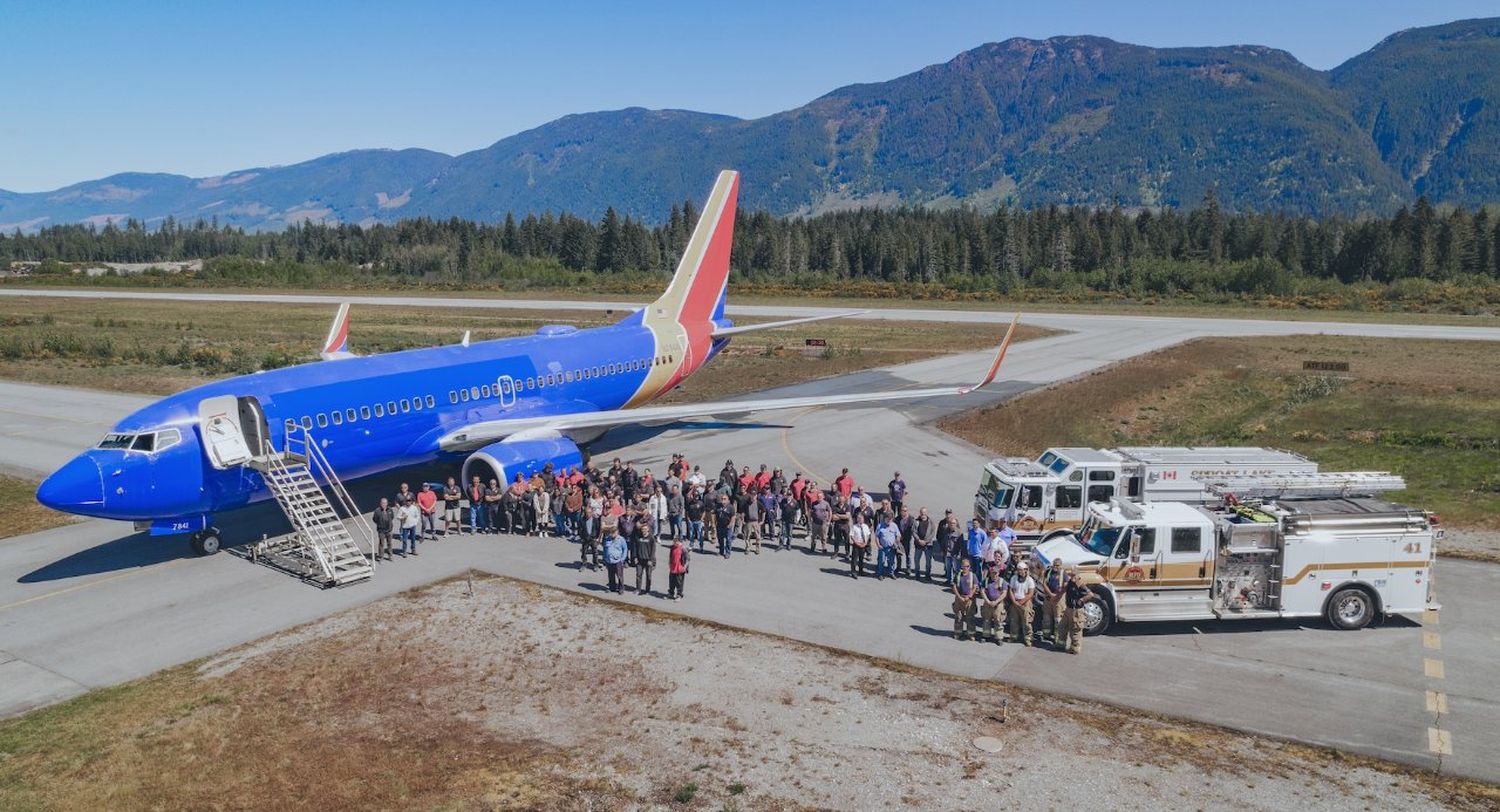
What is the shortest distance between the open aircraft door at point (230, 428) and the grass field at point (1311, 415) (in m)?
26.6

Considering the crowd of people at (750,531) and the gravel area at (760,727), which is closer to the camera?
the gravel area at (760,727)

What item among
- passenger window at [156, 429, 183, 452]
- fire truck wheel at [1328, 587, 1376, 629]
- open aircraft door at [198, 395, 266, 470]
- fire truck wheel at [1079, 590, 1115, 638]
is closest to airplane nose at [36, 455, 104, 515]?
passenger window at [156, 429, 183, 452]

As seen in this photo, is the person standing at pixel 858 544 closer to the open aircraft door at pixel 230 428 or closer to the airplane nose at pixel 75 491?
the open aircraft door at pixel 230 428

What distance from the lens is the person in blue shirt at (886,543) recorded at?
22516mm

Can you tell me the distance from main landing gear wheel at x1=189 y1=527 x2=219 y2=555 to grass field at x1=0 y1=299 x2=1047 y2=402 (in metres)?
27.2

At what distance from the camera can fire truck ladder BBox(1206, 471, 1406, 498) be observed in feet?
69.8

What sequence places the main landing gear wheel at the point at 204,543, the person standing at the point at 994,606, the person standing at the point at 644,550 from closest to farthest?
the person standing at the point at 994,606 → the person standing at the point at 644,550 → the main landing gear wheel at the point at 204,543

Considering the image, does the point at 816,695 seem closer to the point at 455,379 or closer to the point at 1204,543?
the point at 1204,543

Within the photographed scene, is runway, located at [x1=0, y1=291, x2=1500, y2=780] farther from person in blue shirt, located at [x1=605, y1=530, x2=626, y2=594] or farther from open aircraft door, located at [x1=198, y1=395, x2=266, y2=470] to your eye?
open aircraft door, located at [x1=198, y1=395, x2=266, y2=470]

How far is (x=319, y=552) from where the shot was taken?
22.3 metres

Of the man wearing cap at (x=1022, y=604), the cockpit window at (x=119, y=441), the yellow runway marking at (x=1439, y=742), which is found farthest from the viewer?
the cockpit window at (x=119, y=441)

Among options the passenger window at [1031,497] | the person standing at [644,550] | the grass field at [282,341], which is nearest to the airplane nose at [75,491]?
the person standing at [644,550]

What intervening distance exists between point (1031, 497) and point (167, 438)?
21.2m

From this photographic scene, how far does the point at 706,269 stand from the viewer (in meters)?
40.2
